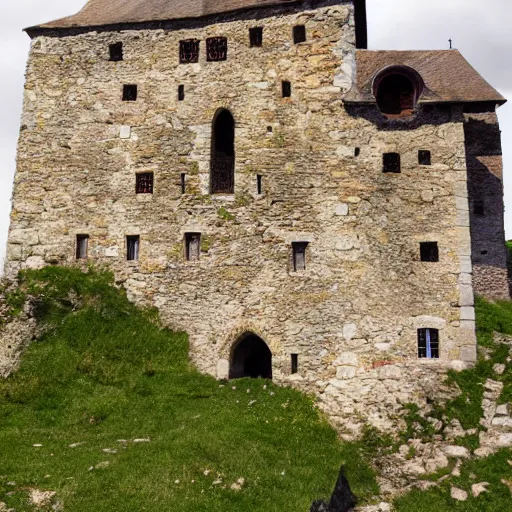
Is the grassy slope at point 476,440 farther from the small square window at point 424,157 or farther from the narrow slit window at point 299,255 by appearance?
the narrow slit window at point 299,255

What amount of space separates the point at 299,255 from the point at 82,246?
10.3 metres

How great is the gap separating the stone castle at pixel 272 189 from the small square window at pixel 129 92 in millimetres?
69

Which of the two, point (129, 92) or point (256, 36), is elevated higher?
point (256, 36)

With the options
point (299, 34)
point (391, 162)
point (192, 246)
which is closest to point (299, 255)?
point (192, 246)

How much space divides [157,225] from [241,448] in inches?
468

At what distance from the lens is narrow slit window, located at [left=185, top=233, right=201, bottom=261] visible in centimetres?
2888

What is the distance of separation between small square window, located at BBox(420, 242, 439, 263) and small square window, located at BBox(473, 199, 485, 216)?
6974mm

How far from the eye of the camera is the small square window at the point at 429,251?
2731 centimetres

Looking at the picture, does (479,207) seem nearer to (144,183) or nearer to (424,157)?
(424,157)

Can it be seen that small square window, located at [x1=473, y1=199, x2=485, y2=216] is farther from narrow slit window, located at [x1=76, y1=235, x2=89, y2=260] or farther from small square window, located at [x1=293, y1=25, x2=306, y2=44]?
narrow slit window, located at [x1=76, y1=235, x2=89, y2=260]

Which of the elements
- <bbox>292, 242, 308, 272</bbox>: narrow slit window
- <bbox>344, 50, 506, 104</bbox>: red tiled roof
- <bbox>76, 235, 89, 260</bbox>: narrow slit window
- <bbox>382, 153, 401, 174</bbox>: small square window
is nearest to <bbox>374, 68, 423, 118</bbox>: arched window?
<bbox>344, 50, 506, 104</bbox>: red tiled roof

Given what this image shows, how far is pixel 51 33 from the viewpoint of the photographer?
1277 inches

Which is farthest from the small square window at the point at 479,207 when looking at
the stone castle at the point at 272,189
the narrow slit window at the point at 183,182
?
the narrow slit window at the point at 183,182

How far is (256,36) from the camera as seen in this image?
30422mm
